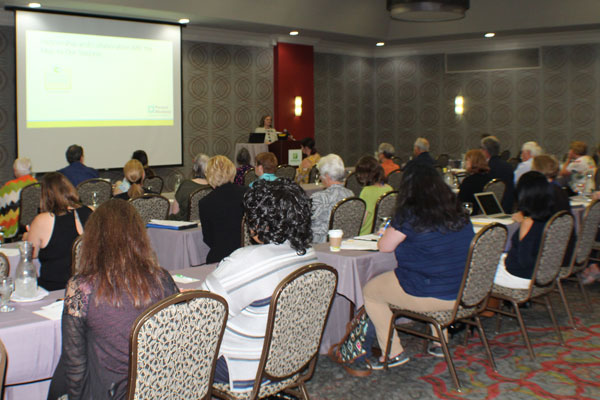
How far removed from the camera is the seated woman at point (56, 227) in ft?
12.7

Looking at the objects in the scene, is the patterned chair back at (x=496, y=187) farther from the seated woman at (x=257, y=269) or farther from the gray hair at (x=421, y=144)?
the seated woman at (x=257, y=269)

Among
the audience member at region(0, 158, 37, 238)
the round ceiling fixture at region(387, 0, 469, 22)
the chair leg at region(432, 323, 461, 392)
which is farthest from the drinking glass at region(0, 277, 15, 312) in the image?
the round ceiling fixture at region(387, 0, 469, 22)

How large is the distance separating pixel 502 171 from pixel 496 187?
3.07ft

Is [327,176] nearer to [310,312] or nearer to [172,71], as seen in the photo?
[310,312]

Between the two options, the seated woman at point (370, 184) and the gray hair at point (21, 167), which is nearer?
the seated woman at point (370, 184)

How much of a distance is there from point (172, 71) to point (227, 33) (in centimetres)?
161

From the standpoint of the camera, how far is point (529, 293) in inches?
173

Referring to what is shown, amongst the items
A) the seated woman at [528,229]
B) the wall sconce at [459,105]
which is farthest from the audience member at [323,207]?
the wall sconce at [459,105]

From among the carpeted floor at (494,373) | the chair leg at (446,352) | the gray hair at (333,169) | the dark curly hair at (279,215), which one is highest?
the gray hair at (333,169)

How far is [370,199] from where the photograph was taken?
19.3 ft

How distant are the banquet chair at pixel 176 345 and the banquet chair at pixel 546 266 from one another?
2641 mm

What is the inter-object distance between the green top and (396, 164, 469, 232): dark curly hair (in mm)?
1894

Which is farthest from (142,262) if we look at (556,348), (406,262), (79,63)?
(79,63)

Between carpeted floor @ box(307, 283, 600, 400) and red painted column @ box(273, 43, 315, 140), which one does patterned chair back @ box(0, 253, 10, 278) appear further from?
red painted column @ box(273, 43, 315, 140)
